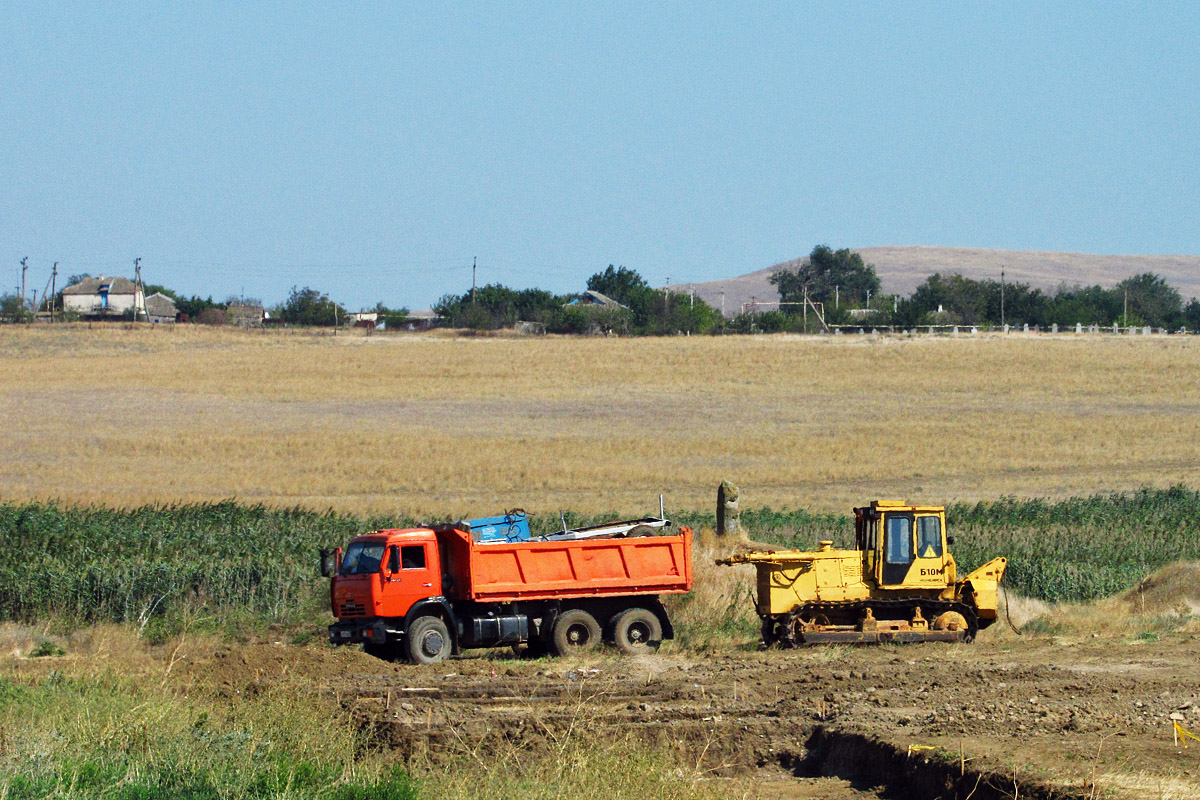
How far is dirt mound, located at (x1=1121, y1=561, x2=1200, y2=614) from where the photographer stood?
23.0m

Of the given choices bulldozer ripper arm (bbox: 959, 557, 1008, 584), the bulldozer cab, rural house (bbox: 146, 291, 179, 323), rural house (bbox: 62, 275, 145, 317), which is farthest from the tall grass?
rural house (bbox: 62, 275, 145, 317)

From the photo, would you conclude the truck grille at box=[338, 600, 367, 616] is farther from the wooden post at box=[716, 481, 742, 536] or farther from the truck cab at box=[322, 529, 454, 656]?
the wooden post at box=[716, 481, 742, 536]

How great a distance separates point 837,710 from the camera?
1423 centimetres

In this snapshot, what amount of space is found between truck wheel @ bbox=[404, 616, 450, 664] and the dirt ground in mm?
690

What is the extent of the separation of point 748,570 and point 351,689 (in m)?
10.8

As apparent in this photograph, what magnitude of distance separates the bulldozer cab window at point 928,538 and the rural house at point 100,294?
12536cm

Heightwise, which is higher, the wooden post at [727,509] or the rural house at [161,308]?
the rural house at [161,308]

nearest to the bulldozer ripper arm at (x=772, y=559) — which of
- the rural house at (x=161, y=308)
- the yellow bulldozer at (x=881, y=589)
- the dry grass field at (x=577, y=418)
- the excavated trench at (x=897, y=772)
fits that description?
the yellow bulldozer at (x=881, y=589)

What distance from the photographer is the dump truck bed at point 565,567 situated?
18922mm

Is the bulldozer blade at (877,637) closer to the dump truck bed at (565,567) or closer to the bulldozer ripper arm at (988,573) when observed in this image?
the bulldozer ripper arm at (988,573)

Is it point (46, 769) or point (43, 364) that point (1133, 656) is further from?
point (43, 364)

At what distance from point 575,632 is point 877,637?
15.8 ft

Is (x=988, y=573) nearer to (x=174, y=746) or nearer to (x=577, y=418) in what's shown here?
(x=174, y=746)

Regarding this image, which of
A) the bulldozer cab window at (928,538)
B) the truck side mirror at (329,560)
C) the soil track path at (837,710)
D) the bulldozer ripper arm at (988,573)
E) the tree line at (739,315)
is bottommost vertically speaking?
the soil track path at (837,710)
